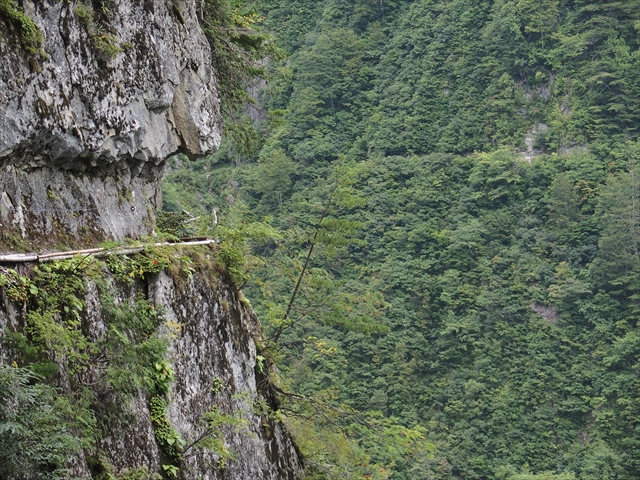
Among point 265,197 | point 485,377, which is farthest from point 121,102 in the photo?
point 265,197

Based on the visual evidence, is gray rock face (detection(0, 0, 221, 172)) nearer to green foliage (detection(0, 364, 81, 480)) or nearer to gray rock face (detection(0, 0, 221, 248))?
gray rock face (detection(0, 0, 221, 248))

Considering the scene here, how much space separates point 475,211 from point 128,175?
130 feet

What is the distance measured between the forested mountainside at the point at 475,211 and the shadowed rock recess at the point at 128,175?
1747 centimetres

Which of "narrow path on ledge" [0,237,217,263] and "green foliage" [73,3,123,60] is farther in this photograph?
"green foliage" [73,3,123,60]

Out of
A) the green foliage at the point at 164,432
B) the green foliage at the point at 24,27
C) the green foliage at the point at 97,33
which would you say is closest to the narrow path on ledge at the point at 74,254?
the green foliage at the point at 164,432

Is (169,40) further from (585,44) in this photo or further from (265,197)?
(585,44)

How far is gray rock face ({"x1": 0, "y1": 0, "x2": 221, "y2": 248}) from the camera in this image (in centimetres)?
643

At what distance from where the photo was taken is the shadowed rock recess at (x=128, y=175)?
6336mm

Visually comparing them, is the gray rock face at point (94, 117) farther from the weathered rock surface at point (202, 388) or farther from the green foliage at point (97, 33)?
the weathered rock surface at point (202, 388)

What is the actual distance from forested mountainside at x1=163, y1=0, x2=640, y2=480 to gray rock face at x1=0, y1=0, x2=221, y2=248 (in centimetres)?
1744

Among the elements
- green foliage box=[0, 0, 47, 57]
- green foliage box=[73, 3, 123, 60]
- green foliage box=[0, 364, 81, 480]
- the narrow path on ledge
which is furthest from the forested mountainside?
green foliage box=[0, 364, 81, 480]

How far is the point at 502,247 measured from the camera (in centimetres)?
4481

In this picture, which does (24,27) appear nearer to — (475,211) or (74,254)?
(74,254)

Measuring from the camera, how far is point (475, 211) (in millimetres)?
47125
